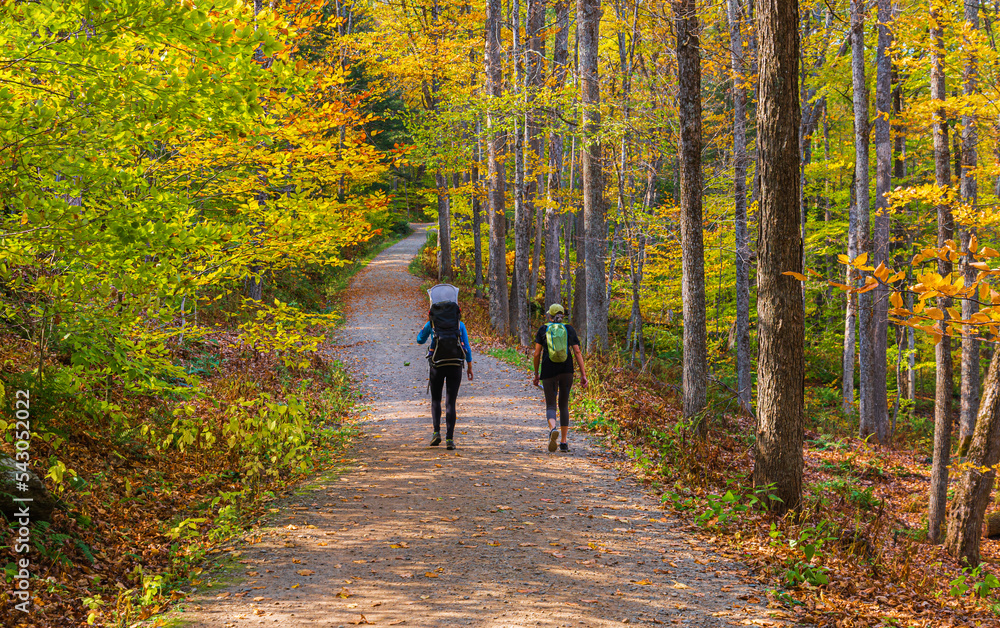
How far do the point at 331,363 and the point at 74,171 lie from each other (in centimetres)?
1129

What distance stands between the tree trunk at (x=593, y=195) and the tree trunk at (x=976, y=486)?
713cm

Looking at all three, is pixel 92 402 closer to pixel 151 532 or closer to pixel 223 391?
pixel 151 532

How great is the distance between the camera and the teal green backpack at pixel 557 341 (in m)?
8.39

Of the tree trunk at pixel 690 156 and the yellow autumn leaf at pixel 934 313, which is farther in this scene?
the tree trunk at pixel 690 156

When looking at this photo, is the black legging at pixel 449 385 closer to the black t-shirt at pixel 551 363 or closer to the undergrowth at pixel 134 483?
the black t-shirt at pixel 551 363

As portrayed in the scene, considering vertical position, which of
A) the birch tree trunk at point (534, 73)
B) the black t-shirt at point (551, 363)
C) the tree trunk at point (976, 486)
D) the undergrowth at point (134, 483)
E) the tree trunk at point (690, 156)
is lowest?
the tree trunk at point (976, 486)

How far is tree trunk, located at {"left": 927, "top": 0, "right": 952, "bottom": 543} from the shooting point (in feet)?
31.8

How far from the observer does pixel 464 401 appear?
11852mm

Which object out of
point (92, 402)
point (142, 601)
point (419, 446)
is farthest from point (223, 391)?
point (142, 601)

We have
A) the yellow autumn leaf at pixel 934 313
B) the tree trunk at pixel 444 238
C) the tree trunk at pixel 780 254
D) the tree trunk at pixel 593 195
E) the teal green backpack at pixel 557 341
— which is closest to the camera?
the yellow autumn leaf at pixel 934 313

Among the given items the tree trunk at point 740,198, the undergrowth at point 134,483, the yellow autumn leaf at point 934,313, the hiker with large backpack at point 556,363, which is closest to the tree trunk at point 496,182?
the tree trunk at point 740,198

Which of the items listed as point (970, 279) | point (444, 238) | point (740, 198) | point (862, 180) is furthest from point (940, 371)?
point (444, 238)

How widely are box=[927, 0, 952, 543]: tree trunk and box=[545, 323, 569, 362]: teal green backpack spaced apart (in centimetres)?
532

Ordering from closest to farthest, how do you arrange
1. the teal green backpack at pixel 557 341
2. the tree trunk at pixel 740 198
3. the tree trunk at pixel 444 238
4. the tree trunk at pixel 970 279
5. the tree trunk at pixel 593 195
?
the teal green backpack at pixel 557 341
the tree trunk at pixel 970 279
the tree trunk at pixel 593 195
the tree trunk at pixel 740 198
the tree trunk at pixel 444 238
